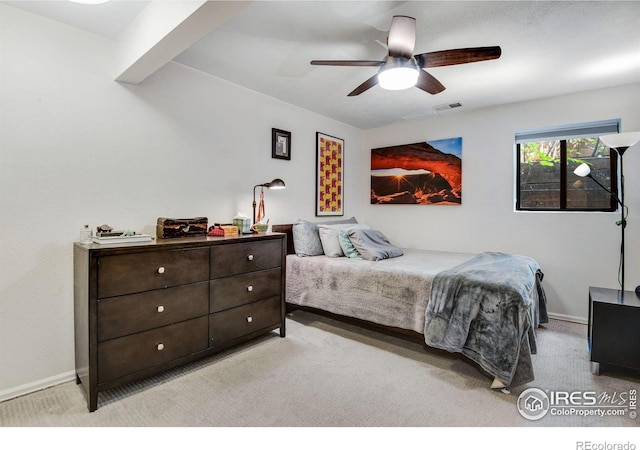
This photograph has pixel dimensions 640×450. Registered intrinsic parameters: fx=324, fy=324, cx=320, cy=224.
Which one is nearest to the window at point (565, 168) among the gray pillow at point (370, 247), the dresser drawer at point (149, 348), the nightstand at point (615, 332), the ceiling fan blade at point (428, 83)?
the nightstand at point (615, 332)

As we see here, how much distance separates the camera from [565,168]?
139 inches

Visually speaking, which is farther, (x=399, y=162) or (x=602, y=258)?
(x=399, y=162)

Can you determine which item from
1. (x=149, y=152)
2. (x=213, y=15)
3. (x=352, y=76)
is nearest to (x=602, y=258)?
(x=352, y=76)

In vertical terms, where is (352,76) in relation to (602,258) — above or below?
above

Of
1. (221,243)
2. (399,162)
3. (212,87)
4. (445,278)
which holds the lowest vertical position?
(445,278)

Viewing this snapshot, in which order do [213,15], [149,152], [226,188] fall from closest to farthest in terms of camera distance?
[213,15], [149,152], [226,188]

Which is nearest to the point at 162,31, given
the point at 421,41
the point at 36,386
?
the point at 421,41

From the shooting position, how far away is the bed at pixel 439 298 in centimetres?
205

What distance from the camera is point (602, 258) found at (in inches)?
127

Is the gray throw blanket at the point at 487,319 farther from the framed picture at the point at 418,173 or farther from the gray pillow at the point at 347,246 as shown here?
the framed picture at the point at 418,173

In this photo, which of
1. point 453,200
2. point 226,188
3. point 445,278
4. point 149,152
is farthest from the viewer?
point 453,200

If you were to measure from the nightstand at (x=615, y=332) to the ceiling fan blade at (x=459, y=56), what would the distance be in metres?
1.83

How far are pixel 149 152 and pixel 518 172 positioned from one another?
386 cm

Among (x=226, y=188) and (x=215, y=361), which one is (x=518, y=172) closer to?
(x=226, y=188)
